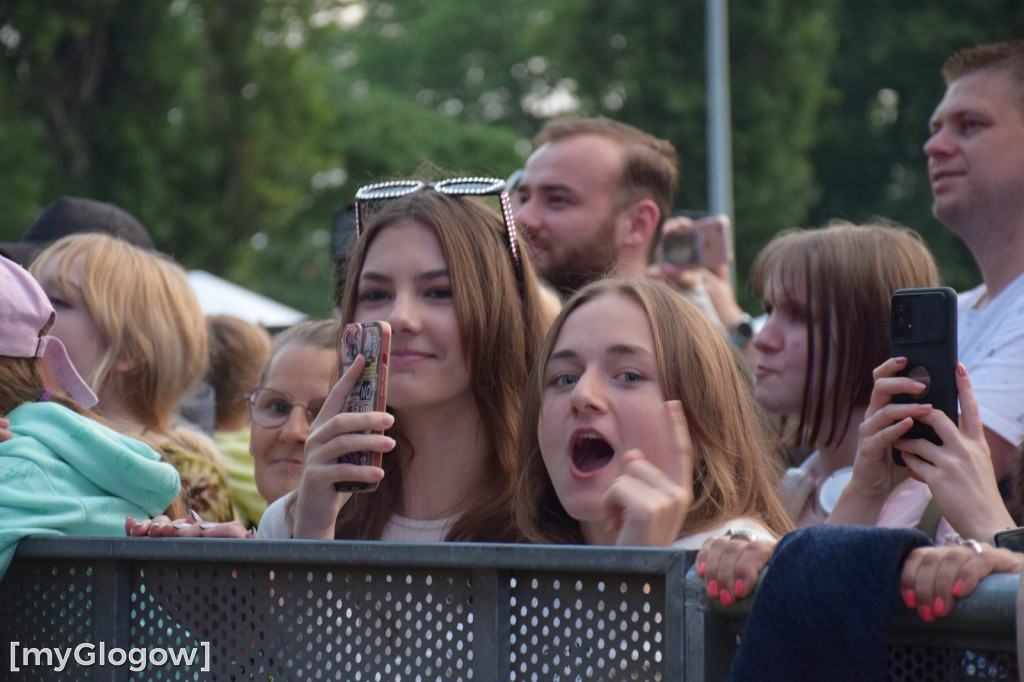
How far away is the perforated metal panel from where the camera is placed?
5.86ft

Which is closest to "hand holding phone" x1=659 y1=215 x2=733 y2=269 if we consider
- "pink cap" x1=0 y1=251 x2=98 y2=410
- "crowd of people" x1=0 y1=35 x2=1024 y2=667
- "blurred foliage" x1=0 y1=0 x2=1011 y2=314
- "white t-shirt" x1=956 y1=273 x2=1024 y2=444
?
"blurred foliage" x1=0 y1=0 x2=1011 y2=314

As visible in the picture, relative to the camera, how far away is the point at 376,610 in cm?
201

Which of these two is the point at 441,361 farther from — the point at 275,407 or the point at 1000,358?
the point at 1000,358

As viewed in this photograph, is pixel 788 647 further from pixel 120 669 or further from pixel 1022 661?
pixel 120 669

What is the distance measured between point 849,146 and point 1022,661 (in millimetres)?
28433

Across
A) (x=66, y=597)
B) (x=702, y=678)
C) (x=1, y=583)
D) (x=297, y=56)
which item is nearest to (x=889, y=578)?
(x=702, y=678)

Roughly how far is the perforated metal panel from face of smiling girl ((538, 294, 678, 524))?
29.3 inches

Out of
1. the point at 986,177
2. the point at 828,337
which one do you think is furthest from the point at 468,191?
the point at 986,177

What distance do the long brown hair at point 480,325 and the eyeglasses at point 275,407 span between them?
34.2 inches

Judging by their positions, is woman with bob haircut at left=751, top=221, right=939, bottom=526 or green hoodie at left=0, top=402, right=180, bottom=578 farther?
woman with bob haircut at left=751, top=221, right=939, bottom=526

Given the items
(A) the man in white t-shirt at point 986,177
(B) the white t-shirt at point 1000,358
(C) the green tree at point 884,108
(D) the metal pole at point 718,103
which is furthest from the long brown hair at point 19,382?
(C) the green tree at point 884,108

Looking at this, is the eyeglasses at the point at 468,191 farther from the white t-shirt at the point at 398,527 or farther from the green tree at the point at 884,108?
the green tree at the point at 884,108

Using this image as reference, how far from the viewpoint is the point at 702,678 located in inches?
67.3

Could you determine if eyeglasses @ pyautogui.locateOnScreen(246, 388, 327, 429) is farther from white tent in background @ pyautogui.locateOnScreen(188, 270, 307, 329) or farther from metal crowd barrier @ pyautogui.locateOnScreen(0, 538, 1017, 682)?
white tent in background @ pyautogui.locateOnScreen(188, 270, 307, 329)
